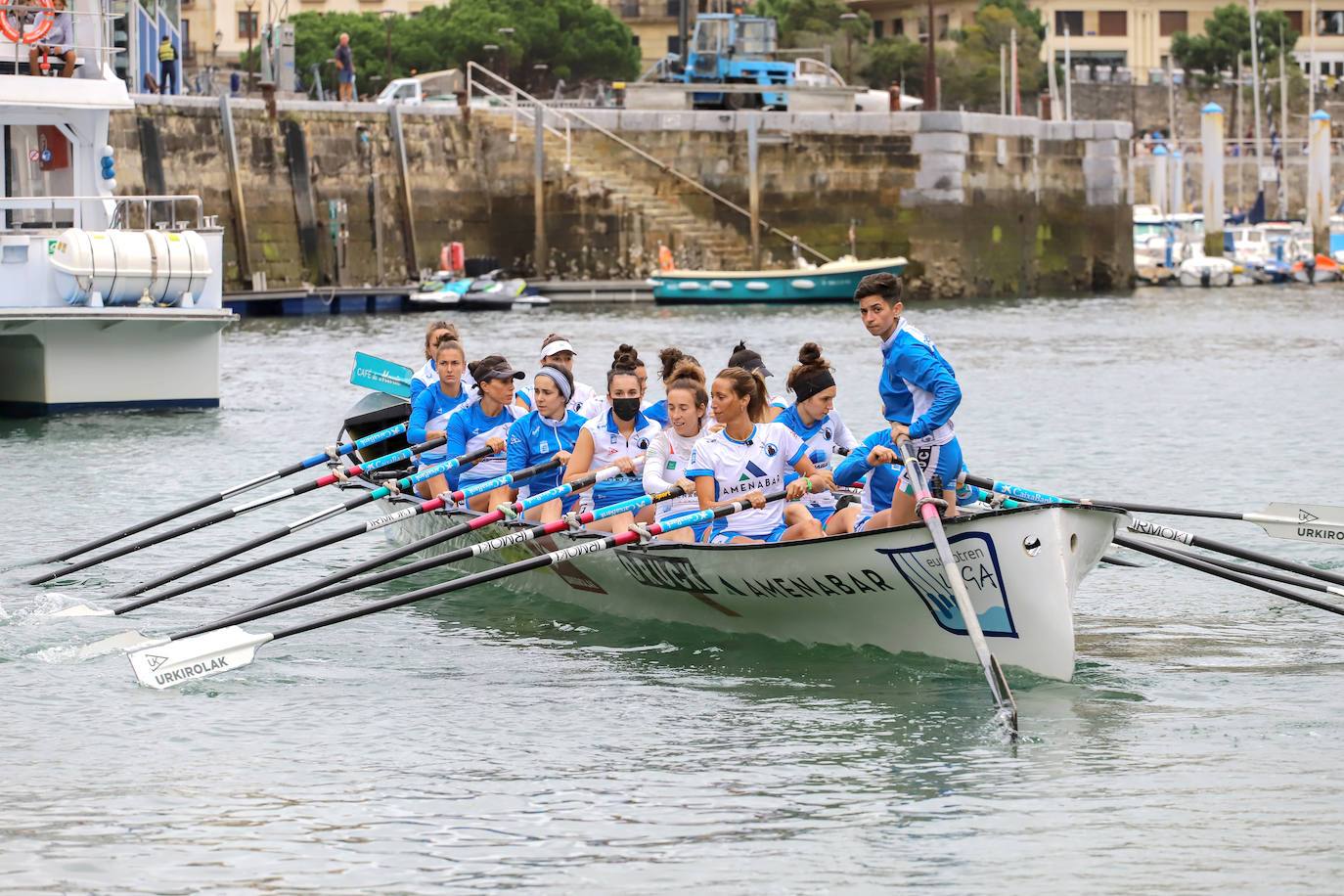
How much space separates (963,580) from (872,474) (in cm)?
106

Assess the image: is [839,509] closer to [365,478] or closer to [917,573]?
[917,573]

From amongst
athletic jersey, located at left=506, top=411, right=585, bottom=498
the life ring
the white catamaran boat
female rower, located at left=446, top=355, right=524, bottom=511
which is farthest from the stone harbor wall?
athletic jersey, located at left=506, top=411, right=585, bottom=498

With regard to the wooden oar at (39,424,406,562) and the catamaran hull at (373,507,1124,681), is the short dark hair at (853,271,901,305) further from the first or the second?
the wooden oar at (39,424,406,562)

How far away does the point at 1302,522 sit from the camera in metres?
10.4

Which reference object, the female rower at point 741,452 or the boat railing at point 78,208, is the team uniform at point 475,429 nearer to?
the female rower at point 741,452

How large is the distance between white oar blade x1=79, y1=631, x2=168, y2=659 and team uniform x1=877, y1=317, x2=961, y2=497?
4.38 metres

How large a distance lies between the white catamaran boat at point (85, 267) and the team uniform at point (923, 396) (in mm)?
13718

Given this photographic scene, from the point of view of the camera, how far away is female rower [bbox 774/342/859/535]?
11.0m

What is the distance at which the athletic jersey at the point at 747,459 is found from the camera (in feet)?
33.0

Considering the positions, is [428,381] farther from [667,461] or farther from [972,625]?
[972,625]

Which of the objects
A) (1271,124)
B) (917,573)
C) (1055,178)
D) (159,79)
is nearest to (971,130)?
(1055,178)

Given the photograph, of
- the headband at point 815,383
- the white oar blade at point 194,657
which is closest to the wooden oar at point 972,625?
the headband at point 815,383

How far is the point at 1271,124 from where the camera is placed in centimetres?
7975

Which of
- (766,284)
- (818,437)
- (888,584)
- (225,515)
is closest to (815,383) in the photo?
(818,437)
